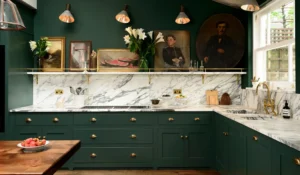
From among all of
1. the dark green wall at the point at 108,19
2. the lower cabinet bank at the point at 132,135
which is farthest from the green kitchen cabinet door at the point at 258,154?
the dark green wall at the point at 108,19

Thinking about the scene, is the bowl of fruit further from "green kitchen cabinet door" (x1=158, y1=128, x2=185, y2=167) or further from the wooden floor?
"green kitchen cabinet door" (x1=158, y1=128, x2=185, y2=167)

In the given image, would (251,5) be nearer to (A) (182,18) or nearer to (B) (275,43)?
(B) (275,43)

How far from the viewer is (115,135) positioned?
3.71 m

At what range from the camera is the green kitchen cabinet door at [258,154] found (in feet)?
6.61

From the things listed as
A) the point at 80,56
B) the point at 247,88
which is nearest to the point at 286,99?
the point at 247,88

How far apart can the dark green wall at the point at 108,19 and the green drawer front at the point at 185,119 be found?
3.62 ft

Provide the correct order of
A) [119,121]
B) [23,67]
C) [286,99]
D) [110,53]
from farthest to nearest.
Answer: [110,53] < [23,67] < [119,121] < [286,99]

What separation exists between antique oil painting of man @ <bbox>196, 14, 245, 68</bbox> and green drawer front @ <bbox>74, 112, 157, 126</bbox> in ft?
4.46

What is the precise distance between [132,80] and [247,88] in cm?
183

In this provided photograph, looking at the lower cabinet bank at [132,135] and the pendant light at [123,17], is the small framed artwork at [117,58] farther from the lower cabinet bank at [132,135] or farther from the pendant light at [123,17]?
the lower cabinet bank at [132,135]

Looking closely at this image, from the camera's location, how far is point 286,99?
2902 mm

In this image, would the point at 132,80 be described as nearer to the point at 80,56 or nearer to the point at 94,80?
the point at 94,80

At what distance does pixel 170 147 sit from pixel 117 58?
1.66 meters

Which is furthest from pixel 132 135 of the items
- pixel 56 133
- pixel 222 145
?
pixel 222 145
